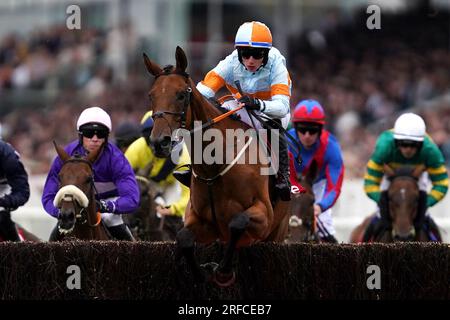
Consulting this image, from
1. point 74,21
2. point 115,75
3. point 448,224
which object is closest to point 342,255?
point 74,21

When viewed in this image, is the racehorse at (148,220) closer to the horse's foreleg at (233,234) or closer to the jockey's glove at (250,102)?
the jockey's glove at (250,102)

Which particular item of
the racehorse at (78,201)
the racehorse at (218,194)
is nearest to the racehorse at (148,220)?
the racehorse at (78,201)

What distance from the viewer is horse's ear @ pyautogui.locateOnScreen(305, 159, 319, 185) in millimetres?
12336

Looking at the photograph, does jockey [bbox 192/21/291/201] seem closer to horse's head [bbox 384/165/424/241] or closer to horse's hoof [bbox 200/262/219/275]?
horse's hoof [bbox 200/262/219/275]

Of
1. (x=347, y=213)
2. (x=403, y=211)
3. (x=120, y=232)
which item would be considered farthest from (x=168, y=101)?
(x=347, y=213)

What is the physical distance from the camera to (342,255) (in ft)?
30.6

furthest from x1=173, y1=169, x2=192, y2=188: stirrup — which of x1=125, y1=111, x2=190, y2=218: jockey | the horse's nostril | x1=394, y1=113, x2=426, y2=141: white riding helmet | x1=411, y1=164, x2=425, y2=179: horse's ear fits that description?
x1=411, y1=164, x2=425, y2=179: horse's ear

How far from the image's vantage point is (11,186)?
11500 millimetres

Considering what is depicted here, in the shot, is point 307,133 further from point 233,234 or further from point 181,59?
point 181,59

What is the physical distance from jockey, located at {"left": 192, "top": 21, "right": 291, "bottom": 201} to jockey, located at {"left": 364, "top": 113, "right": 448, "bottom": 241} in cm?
307

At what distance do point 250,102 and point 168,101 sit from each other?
36.9 inches

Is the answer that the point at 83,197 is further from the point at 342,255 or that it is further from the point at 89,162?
the point at 342,255
